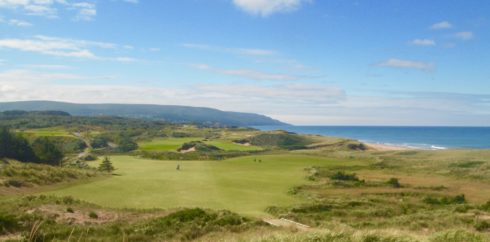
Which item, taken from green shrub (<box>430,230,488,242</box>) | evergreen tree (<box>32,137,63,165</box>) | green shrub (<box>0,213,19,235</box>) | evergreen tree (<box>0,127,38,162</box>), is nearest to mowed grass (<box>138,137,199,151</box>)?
evergreen tree (<box>32,137,63,165</box>)

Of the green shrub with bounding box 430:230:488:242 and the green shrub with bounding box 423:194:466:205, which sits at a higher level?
the green shrub with bounding box 430:230:488:242

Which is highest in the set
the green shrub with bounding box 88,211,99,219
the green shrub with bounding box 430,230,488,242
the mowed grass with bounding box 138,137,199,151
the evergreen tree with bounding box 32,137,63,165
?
the green shrub with bounding box 430,230,488,242

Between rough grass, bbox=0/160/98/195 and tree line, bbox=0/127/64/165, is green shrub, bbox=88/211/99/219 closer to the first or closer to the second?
rough grass, bbox=0/160/98/195

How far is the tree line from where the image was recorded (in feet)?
180

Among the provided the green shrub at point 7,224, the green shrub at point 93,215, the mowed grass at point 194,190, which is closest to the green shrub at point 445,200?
the mowed grass at point 194,190

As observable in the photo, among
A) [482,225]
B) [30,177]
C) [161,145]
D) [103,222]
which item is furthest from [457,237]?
[161,145]

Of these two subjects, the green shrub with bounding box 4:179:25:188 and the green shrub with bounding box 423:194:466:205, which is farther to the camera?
the green shrub with bounding box 423:194:466:205

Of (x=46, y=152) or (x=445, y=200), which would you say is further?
(x=46, y=152)

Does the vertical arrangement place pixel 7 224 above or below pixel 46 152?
above

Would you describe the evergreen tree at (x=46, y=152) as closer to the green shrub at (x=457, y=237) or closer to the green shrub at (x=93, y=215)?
the green shrub at (x=93, y=215)

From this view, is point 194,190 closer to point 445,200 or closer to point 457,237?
point 445,200

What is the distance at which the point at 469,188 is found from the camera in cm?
4231

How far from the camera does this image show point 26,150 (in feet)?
185

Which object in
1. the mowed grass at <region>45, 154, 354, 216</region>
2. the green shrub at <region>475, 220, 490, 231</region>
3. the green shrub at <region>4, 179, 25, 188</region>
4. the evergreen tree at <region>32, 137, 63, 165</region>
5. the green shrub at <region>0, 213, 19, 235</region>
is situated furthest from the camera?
the evergreen tree at <region>32, 137, 63, 165</region>
